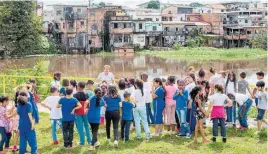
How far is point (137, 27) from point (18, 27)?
17.5 m

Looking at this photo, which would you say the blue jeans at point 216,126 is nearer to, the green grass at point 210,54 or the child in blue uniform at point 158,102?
the child in blue uniform at point 158,102

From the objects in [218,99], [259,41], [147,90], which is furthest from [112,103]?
[259,41]

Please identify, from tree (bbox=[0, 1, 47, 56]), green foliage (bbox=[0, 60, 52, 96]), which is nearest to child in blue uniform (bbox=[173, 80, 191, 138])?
green foliage (bbox=[0, 60, 52, 96])

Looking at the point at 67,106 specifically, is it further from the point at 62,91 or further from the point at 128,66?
the point at 128,66

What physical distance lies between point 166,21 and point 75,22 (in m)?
15.1

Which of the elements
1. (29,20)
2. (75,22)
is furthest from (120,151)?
(75,22)

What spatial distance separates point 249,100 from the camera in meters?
9.15

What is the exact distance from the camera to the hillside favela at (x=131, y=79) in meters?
7.96

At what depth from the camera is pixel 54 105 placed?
8312 millimetres

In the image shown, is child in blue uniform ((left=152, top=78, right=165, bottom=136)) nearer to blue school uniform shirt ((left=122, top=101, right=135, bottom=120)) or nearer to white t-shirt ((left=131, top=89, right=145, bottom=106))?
white t-shirt ((left=131, top=89, right=145, bottom=106))

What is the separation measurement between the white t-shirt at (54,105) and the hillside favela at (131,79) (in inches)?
0.9

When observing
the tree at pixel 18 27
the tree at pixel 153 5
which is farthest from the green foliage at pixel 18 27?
the tree at pixel 153 5

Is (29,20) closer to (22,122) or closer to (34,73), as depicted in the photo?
(34,73)

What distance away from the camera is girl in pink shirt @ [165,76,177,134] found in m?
8.88
